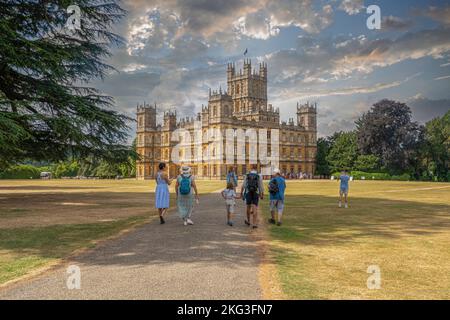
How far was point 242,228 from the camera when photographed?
1020 cm

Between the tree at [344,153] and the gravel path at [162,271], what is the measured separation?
201 ft

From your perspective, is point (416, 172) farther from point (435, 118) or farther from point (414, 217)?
point (414, 217)

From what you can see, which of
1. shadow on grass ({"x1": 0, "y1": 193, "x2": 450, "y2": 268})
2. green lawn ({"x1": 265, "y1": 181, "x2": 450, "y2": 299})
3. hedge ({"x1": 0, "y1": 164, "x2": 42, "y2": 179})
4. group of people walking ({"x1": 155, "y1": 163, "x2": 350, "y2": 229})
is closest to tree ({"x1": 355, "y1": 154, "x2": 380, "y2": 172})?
shadow on grass ({"x1": 0, "y1": 193, "x2": 450, "y2": 268})

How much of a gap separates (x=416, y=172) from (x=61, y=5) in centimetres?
5995

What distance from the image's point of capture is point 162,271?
5742 millimetres

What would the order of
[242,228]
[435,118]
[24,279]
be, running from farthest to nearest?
1. [435,118]
2. [242,228]
3. [24,279]

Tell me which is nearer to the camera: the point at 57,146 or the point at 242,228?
the point at 242,228

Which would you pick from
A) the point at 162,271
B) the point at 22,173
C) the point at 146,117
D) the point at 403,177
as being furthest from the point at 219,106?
the point at 162,271

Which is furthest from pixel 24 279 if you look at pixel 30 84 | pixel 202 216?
pixel 30 84

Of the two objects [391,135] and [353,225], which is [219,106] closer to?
[391,135]

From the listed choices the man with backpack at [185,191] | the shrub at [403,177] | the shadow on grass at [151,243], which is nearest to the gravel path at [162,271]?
the shadow on grass at [151,243]

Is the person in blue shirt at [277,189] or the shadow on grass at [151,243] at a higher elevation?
the person in blue shirt at [277,189]

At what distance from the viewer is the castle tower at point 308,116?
80812 millimetres

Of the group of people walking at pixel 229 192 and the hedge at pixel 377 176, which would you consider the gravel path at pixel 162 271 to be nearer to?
the group of people walking at pixel 229 192
